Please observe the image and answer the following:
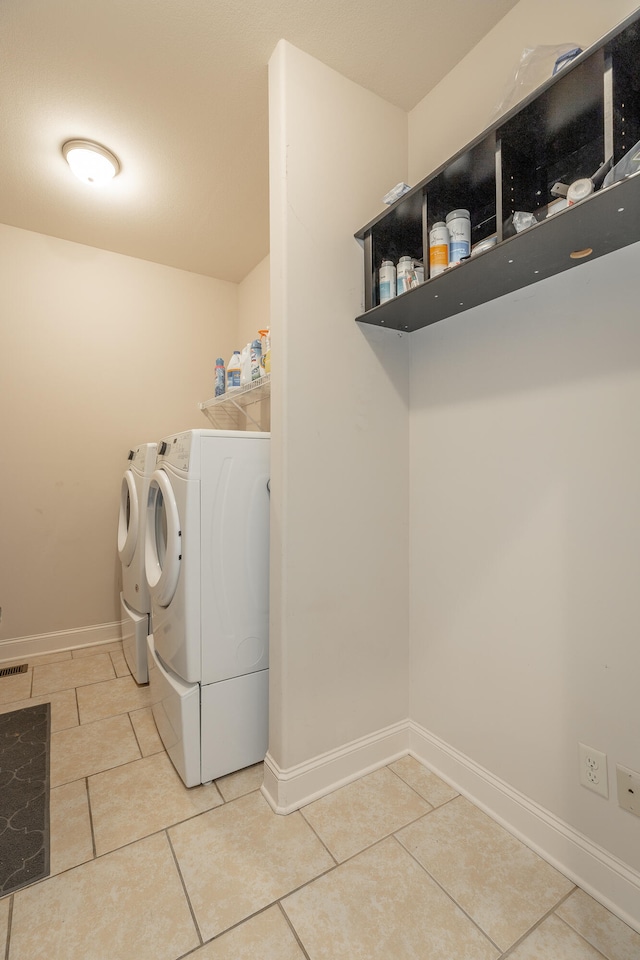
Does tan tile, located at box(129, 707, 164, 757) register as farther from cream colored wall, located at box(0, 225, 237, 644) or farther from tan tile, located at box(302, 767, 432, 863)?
cream colored wall, located at box(0, 225, 237, 644)

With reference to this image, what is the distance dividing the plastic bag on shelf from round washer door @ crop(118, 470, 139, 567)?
215 cm

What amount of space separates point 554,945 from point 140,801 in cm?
122

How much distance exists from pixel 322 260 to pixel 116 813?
1940 mm

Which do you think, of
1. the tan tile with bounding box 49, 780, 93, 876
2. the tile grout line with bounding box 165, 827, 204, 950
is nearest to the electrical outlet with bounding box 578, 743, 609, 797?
the tile grout line with bounding box 165, 827, 204, 950

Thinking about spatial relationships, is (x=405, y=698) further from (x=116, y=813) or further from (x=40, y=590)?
(x=40, y=590)

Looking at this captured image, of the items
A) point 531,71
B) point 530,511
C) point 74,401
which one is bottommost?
point 530,511

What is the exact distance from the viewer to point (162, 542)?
1879mm

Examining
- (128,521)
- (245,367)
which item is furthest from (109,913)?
(245,367)

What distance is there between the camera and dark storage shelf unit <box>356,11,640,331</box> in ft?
2.87

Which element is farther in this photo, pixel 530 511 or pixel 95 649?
pixel 95 649

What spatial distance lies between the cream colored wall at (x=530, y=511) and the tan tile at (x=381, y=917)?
1.27 feet

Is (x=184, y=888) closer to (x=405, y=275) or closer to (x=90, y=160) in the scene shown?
(x=405, y=275)

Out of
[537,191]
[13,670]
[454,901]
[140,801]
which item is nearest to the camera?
[454,901]

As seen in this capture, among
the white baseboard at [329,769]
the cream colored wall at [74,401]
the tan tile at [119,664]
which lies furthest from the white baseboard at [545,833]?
the cream colored wall at [74,401]
